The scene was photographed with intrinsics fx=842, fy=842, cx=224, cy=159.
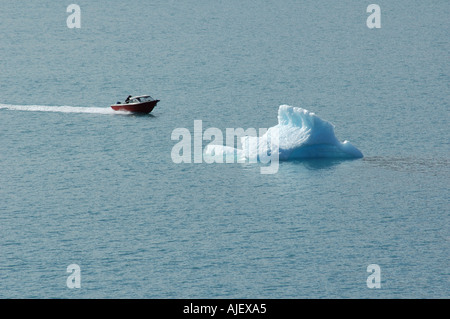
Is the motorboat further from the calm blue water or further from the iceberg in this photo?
the iceberg

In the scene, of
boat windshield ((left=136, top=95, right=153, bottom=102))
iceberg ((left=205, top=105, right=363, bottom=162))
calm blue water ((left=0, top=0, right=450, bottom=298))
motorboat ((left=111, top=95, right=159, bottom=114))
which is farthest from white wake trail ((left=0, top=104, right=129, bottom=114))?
iceberg ((left=205, top=105, right=363, bottom=162))

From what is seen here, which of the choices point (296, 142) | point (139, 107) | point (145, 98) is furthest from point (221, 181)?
point (145, 98)

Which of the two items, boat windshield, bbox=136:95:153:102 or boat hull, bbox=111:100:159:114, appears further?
boat windshield, bbox=136:95:153:102

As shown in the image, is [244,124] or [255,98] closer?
[244,124]

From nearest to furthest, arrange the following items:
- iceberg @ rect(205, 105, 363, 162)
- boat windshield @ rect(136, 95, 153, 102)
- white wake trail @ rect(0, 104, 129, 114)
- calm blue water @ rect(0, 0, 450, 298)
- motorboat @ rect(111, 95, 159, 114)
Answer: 1. calm blue water @ rect(0, 0, 450, 298)
2. iceberg @ rect(205, 105, 363, 162)
3. motorboat @ rect(111, 95, 159, 114)
4. boat windshield @ rect(136, 95, 153, 102)
5. white wake trail @ rect(0, 104, 129, 114)

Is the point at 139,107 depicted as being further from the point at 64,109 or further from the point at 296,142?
the point at 296,142

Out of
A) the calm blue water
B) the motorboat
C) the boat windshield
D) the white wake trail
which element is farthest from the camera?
the white wake trail

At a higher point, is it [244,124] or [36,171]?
[244,124]

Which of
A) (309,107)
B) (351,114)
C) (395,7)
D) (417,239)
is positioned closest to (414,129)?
(351,114)
